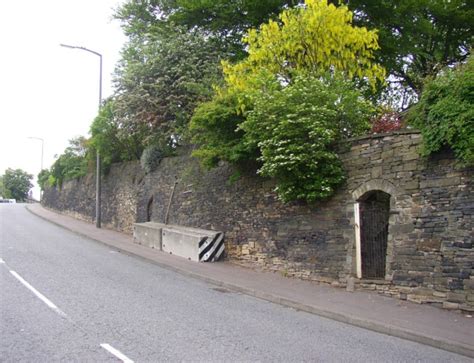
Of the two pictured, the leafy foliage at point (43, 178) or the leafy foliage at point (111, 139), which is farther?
the leafy foliage at point (43, 178)

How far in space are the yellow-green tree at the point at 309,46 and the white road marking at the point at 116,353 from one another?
28.5 ft

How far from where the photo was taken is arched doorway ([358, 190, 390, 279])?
36.7 ft

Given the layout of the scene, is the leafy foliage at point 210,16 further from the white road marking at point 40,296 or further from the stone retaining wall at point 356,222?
the white road marking at point 40,296

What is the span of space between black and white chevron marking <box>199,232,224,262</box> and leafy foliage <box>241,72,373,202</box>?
13.1ft

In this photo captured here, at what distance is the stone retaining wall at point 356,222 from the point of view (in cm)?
924

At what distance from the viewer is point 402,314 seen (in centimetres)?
884

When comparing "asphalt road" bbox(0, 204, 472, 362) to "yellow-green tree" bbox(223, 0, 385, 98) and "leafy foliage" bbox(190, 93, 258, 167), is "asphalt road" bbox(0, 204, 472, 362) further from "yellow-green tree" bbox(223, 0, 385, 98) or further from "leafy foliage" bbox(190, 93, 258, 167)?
"yellow-green tree" bbox(223, 0, 385, 98)

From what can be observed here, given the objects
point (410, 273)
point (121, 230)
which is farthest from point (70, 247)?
point (410, 273)

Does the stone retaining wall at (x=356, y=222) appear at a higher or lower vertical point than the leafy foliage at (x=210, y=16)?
lower

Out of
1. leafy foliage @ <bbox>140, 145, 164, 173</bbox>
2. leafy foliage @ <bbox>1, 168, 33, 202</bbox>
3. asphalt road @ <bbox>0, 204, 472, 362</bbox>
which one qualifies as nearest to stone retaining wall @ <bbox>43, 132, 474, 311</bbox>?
asphalt road @ <bbox>0, 204, 472, 362</bbox>

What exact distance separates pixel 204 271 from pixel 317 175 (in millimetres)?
4284

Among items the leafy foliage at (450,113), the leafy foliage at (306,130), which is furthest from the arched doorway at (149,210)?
the leafy foliage at (450,113)

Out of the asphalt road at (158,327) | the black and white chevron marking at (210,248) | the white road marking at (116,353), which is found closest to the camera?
the white road marking at (116,353)

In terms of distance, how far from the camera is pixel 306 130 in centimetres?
1173
